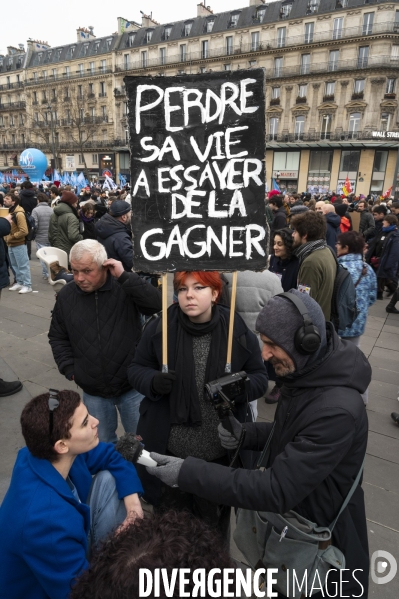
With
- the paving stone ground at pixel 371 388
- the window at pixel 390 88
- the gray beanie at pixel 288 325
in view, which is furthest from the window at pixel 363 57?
the gray beanie at pixel 288 325

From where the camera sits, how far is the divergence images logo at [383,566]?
225cm

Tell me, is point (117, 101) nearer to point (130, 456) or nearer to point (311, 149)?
point (311, 149)

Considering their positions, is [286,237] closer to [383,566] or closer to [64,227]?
[383,566]

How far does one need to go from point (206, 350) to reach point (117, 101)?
170 ft

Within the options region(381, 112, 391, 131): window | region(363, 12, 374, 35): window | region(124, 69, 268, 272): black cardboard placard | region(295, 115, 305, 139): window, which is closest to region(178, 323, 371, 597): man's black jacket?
region(124, 69, 268, 272): black cardboard placard

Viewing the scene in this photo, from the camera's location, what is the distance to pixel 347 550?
57.3 inches

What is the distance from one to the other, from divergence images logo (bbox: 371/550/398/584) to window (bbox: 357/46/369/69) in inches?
1608

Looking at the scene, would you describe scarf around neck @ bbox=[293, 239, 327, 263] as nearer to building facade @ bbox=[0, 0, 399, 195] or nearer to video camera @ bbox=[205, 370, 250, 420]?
video camera @ bbox=[205, 370, 250, 420]

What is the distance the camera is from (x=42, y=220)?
838 centimetres

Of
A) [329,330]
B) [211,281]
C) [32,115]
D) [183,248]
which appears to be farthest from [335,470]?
[32,115]

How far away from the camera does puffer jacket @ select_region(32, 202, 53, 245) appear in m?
8.33

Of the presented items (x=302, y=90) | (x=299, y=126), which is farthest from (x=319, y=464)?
(x=302, y=90)

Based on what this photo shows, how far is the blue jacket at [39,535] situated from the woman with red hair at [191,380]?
23.9 inches

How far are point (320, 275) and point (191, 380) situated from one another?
2.11m
